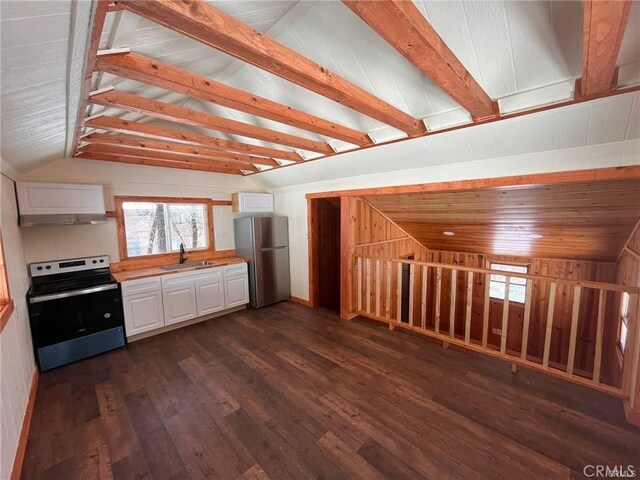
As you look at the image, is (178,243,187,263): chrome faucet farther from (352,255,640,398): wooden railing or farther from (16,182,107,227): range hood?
(352,255,640,398): wooden railing

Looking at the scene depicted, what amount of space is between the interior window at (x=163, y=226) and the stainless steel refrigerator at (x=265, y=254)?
0.65 metres

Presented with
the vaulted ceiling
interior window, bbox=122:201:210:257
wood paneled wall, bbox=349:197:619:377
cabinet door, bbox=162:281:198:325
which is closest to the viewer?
the vaulted ceiling

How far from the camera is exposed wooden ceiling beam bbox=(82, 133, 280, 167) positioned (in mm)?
2539

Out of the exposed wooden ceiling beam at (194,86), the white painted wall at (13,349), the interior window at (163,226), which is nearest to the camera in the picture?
the exposed wooden ceiling beam at (194,86)

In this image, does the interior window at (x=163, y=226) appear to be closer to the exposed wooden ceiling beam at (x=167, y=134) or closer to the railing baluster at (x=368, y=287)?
the exposed wooden ceiling beam at (x=167, y=134)

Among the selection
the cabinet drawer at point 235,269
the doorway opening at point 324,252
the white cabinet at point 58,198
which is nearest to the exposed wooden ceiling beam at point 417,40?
the doorway opening at point 324,252

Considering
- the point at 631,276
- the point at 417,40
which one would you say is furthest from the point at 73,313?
the point at 631,276

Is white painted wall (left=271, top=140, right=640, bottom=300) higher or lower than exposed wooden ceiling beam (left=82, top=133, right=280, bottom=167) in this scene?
lower

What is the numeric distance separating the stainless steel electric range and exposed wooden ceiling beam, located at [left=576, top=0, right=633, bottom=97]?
4316 millimetres

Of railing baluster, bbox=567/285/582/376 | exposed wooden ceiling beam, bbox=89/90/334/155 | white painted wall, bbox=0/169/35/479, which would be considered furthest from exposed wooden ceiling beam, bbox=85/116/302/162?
railing baluster, bbox=567/285/582/376

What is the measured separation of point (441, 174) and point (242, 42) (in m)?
2.41

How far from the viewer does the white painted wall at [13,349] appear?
59.7 inches

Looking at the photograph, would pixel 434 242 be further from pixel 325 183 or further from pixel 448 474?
pixel 448 474

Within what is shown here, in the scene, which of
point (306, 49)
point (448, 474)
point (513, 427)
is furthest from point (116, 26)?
point (513, 427)
